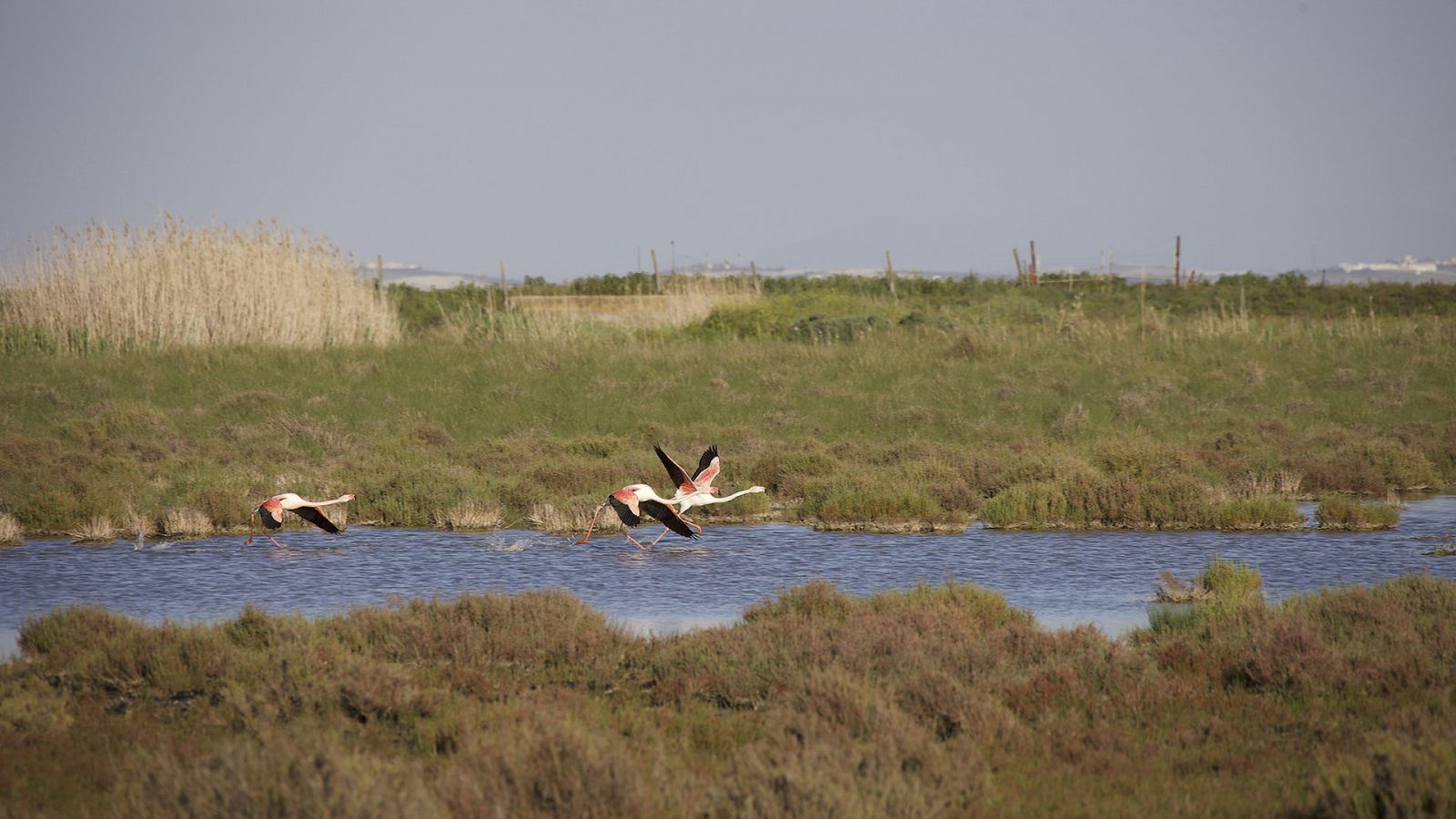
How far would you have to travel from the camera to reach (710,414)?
75.7 feet

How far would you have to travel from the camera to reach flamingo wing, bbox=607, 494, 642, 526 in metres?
12.0

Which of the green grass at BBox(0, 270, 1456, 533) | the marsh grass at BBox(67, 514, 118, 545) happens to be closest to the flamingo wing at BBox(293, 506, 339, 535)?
the green grass at BBox(0, 270, 1456, 533)

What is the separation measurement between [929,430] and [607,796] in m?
16.9

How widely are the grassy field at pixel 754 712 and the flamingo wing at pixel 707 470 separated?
12.1ft

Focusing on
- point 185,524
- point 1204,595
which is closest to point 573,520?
point 185,524

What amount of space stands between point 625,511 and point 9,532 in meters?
6.57

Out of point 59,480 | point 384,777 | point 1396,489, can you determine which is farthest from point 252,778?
point 1396,489

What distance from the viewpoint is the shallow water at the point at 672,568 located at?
10.6 metres

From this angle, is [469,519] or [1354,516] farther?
[469,519]

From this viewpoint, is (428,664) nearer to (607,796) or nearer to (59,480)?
(607,796)

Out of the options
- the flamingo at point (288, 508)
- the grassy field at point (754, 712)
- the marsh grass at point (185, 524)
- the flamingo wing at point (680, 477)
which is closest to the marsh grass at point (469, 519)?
the marsh grass at point (185, 524)

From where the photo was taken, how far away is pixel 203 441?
20750 mm

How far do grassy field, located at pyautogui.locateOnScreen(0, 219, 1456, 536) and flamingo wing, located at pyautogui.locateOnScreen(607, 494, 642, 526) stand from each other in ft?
9.20

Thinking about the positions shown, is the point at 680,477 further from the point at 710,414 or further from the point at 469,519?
the point at 710,414
